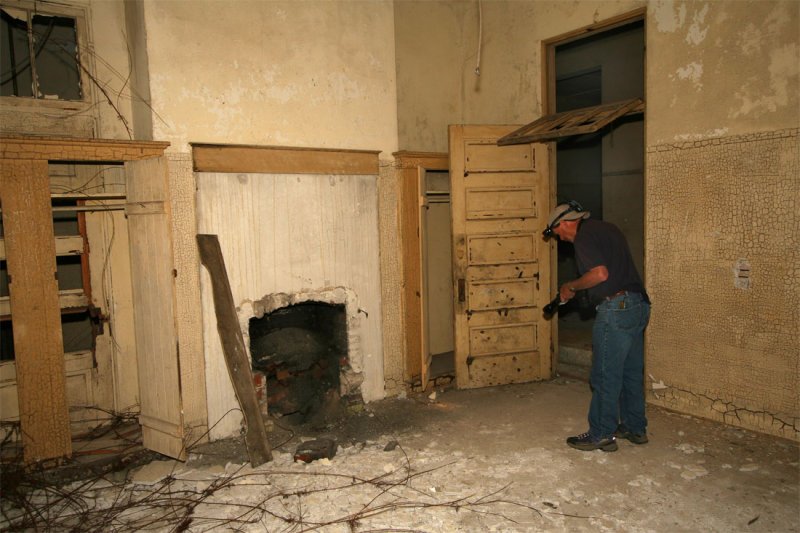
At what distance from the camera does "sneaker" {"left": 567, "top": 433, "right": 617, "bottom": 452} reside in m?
3.88

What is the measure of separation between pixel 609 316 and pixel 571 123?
1903 millimetres

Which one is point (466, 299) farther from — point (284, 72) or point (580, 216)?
point (284, 72)

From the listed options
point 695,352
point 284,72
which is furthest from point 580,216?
point 284,72

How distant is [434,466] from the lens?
3818 mm

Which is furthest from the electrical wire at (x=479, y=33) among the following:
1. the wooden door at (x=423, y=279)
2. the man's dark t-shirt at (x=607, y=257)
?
the man's dark t-shirt at (x=607, y=257)

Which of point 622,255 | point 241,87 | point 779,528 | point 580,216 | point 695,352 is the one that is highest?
point 241,87

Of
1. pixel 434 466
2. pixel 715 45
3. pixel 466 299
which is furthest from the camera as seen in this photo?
pixel 466 299

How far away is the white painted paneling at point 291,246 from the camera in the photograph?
4324 mm

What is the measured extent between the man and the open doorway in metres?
2.62

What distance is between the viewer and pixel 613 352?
3.82 meters

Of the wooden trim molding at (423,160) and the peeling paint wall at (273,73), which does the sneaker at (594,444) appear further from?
the peeling paint wall at (273,73)

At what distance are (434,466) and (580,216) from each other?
7.10ft

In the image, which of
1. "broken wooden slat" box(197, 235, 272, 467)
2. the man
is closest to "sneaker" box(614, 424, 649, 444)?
the man

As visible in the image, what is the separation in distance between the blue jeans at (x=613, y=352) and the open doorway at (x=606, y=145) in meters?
2.60
